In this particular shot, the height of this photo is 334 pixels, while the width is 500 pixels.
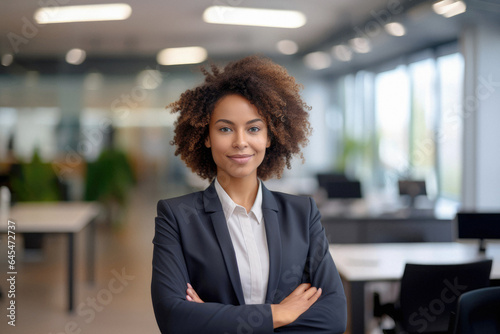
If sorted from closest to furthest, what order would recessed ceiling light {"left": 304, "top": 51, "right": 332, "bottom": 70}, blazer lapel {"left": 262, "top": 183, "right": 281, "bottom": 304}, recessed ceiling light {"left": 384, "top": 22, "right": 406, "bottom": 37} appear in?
1. blazer lapel {"left": 262, "top": 183, "right": 281, "bottom": 304}
2. recessed ceiling light {"left": 304, "top": 51, "right": 332, "bottom": 70}
3. recessed ceiling light {"left": 384, "top": 22, "right": 406, "bottom": 37}

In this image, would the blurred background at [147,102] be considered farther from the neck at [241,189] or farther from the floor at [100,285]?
the neck at [241,189]

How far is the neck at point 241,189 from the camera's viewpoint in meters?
1.53

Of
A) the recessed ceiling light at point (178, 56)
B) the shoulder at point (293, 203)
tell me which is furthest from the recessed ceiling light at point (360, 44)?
the shoulder at point (293, 203)

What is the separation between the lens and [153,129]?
4992 mm

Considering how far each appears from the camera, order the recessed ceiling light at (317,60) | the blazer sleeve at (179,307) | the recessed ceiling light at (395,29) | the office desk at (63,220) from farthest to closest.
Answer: the recessed ceiling light at (395,29)
the recessed ceiling light at (317,60)
the office desk at (63,220)
the blazer sleeve at (179,307)

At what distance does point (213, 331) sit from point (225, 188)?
449 mm

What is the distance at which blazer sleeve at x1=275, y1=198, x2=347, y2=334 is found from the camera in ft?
4.66

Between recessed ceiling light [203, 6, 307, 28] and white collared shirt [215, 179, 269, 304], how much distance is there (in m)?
3.87

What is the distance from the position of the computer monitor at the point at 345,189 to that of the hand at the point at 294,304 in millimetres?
3981

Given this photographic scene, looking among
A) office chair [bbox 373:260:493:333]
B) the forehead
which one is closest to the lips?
the forehead

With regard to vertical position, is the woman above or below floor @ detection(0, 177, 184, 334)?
above

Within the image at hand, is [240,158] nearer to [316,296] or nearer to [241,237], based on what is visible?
[241,237]

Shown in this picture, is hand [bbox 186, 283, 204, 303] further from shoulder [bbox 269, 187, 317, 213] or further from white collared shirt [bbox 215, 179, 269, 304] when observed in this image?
shoulder [bbox 269, 187, 317, 213]

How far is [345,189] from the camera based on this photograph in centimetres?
549
